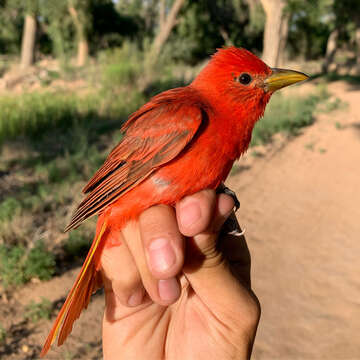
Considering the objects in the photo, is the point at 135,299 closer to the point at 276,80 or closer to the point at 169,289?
the point at 169,289

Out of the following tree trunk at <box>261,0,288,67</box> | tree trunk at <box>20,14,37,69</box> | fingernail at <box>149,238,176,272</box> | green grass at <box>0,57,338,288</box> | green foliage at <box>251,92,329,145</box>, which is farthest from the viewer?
tree trunk at <box>20,14,37,69</box>

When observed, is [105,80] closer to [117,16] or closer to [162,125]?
[162,125]

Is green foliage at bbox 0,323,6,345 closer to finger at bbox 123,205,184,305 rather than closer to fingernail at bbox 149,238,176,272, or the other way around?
finger at bbox 123,205,184,305

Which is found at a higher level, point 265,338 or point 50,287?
point 50,287

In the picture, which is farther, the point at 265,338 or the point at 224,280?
the point at 265,338

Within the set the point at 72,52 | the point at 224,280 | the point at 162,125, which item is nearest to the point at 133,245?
the point at 224,280

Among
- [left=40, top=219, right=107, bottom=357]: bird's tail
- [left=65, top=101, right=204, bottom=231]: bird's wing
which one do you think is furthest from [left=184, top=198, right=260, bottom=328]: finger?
[left=40, top=219, right=107, bottom=357]: bird's tail

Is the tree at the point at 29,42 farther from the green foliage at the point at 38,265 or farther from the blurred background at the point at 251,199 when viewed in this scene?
the green foliage at the point at 38,265
